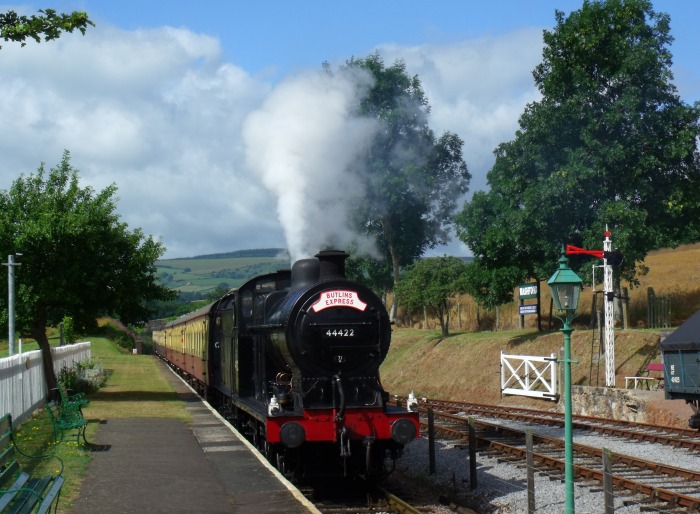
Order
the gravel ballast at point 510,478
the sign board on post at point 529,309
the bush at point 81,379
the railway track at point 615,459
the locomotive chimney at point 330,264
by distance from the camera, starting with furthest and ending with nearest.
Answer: the sign board on post at point 529,309 < the bush at point 81,379 < the locomotive chimney at point 330,264 < the gravel ballast at point 510,478 < the railway track at point 615,459

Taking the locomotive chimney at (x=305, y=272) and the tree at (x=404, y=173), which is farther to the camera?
the tree at (x=404, y=173)

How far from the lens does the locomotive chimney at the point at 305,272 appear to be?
12.4 metres

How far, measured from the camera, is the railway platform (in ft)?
32.0

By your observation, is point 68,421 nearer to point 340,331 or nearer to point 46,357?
point 340,331

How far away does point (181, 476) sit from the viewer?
1159 cm

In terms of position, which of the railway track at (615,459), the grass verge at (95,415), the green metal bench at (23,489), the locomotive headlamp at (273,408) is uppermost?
the locomotive headlamp at (273,408)

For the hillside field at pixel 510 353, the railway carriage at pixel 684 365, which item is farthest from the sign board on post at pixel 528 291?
the railway carriage at pixel 684 365

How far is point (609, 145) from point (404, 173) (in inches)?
631

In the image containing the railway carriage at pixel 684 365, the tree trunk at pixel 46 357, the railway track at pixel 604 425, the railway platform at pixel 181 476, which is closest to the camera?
the railway platform at pixel 181 476

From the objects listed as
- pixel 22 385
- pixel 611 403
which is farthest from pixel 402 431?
pixel 22 385

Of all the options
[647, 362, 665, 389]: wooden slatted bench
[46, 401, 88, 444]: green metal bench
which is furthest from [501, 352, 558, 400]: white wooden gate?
[46, 401, 88, 444]: green metal bench

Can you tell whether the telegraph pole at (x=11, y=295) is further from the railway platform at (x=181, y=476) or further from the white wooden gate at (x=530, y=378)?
the white wooden gate at (x=530, y=378)

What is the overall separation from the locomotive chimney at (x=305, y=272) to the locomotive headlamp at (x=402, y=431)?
2.35 meters

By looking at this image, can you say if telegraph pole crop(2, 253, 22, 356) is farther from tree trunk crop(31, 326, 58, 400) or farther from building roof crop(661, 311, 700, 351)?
building roof crop(661, 311, 700, 351)
